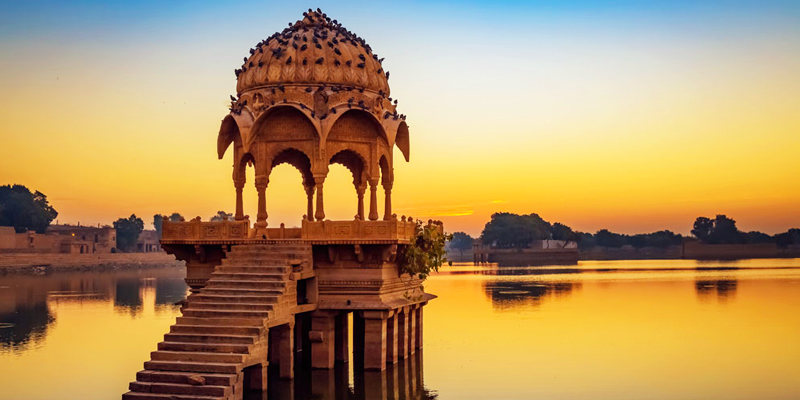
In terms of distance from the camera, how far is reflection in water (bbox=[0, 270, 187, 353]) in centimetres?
3634

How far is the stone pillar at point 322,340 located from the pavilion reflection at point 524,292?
2629 cm

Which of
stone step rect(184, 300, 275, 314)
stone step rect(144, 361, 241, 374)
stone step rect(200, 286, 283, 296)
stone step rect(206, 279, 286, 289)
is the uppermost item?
stone step rect(206, 279, 286, 289)

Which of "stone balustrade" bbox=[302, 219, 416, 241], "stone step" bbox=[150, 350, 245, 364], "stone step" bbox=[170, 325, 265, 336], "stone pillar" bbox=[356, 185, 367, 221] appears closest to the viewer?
"stone step" bbox=[150, 350, 245, 364]

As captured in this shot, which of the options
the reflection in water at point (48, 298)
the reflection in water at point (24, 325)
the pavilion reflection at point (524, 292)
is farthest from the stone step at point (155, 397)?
the pavilion reflection at point (524, 292)

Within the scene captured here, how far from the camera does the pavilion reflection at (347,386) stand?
20094 mm

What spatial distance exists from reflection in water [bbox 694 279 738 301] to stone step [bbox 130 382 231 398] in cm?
4401

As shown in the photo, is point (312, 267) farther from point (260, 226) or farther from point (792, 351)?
point (792, 351)

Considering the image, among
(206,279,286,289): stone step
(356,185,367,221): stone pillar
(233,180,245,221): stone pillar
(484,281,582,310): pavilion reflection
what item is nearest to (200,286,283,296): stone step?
(206,279,286,289): stone step

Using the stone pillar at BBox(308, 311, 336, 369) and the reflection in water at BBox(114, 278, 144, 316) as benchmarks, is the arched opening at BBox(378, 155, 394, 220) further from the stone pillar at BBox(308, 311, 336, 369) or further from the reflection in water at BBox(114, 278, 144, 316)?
the reflection in water at BBox(114, 278, 144, 316)

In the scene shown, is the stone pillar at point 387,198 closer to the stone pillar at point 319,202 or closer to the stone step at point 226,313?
the stone pillar at point 319,202

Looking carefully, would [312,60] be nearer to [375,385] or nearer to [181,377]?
[375,385]

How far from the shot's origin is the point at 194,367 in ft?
57.1

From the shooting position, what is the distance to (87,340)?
33.8 metres

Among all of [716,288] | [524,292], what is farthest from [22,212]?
[716,288]
